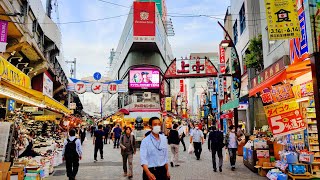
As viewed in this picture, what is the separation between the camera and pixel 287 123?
28.0 ft

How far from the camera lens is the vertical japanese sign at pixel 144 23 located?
152 feet

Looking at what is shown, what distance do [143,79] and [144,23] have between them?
924 cm

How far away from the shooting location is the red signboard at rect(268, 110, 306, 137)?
328 inches

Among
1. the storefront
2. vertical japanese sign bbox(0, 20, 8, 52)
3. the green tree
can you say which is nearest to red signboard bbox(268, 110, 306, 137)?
the storefront

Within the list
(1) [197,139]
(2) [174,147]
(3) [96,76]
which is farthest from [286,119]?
(3) [96,76]

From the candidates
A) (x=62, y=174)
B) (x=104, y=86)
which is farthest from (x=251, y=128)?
(x=62, y=174)

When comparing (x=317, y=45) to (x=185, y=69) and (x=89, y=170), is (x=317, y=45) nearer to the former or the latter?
(x=89, y=170)

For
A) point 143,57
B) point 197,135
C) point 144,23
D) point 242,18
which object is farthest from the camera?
point 143,57

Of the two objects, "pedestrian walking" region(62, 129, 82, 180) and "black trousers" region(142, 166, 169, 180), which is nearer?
"black trousers" region(142, 166, 169, 180)

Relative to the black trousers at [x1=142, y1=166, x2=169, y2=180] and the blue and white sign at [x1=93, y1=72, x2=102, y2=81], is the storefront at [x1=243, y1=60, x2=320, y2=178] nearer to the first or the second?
the black trousers at [x1=142, y1=166, x2=169, y2=180]

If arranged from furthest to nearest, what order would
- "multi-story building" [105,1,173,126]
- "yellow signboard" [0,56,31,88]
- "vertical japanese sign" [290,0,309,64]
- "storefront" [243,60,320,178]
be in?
"multi-story building" [105,1,173,126], "vertical japanese sign" [290,0,309,64], "storefront" [243,60,320,178], "yellow signboard" [0,56,31,88]

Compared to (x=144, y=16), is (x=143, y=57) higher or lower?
lower

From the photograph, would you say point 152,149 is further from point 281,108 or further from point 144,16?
point 144,16

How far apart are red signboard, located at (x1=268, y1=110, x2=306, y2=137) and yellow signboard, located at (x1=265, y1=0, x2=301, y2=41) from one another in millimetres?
2325
